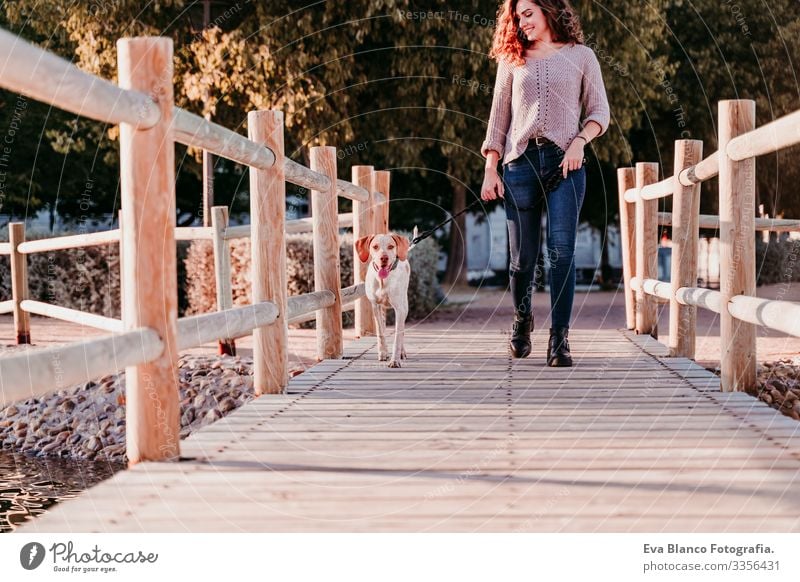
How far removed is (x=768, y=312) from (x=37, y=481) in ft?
16.6

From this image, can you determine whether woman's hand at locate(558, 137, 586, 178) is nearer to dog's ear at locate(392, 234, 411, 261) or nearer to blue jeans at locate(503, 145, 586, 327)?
blue jeans at locate(503, 145, 586, 327)

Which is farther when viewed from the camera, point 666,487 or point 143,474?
point 143,474

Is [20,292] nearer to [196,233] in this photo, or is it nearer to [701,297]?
[196,233]

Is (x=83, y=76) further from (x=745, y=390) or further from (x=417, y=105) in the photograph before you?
(x=417, y=105)

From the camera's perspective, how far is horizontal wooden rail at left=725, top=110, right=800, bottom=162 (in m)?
3.95

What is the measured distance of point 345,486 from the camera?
3.28 m

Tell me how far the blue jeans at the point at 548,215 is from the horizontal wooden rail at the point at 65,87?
115 inches

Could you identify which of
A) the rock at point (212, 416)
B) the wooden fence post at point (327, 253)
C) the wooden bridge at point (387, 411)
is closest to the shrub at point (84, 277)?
the rock at point (212, 416)

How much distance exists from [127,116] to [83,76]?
0.97 ft

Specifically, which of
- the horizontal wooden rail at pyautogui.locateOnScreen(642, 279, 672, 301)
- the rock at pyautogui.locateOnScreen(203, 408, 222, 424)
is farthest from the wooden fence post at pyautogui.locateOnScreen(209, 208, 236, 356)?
the horizontal wooden rail at pyautogui.locateOnScreen(642, 279, 672, 301)

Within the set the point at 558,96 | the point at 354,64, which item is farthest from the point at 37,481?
the point at 354,64

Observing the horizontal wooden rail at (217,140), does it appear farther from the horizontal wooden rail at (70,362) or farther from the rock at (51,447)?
the rock at (51,447)

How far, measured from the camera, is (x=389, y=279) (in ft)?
21.3
